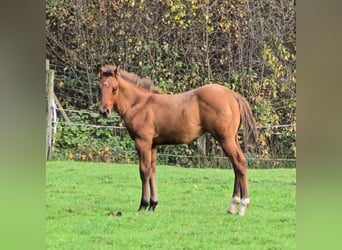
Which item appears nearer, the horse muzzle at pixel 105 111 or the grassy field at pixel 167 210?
the grassy field at pixel 167 210

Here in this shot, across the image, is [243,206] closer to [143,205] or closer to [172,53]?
[143,205]

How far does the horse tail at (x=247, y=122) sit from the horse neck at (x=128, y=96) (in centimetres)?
63

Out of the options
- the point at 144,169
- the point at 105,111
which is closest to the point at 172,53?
the point at 105,111

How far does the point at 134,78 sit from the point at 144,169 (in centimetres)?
62

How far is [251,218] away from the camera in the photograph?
14.9ft

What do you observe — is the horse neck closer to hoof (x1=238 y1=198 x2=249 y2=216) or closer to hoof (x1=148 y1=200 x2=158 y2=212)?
hoof (x1=148 y1=200 x2=158 y2=212)

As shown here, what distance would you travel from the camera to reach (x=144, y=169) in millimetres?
4602

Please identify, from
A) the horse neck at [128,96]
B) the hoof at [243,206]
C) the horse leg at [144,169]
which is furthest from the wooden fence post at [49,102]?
the hoof at [243,206]

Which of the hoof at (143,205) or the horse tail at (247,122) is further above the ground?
the horse tail at (247,122)

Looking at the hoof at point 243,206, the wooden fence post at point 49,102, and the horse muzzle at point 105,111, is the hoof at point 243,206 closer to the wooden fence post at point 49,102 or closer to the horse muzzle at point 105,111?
the horse muzzle at point 105,111

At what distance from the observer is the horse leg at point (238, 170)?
15.0 ft
